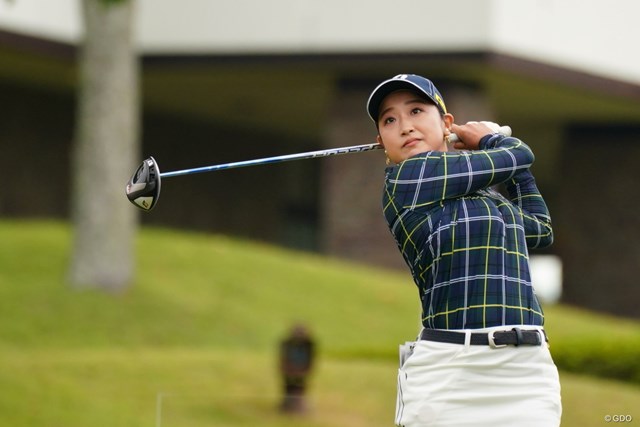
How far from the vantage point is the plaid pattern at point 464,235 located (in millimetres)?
4883

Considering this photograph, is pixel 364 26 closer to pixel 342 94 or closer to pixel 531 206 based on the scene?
pixel 342 94

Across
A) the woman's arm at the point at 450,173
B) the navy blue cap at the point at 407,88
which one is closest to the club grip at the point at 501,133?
the navy blue cap at the point at 407,88

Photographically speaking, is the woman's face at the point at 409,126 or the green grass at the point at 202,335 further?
the green grass at the point at 202,335

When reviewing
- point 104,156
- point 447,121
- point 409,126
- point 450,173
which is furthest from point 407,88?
point 104,156

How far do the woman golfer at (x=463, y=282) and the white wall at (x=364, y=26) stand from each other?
1704 cm

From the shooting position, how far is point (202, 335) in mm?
17672

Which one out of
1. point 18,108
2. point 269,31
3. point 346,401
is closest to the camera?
point 346,401

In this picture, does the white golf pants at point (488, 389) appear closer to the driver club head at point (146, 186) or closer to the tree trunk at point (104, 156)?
the driver club head at point (146, 186)

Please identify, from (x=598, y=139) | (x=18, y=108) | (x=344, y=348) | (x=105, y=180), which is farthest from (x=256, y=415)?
(x=598, y=139)

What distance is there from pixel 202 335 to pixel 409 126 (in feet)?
41.8

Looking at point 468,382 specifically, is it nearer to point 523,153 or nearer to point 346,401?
point 523,153

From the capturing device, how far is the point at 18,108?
26.7 metres

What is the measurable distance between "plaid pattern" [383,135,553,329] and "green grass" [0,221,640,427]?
3.24m

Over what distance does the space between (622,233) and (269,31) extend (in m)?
8.75
